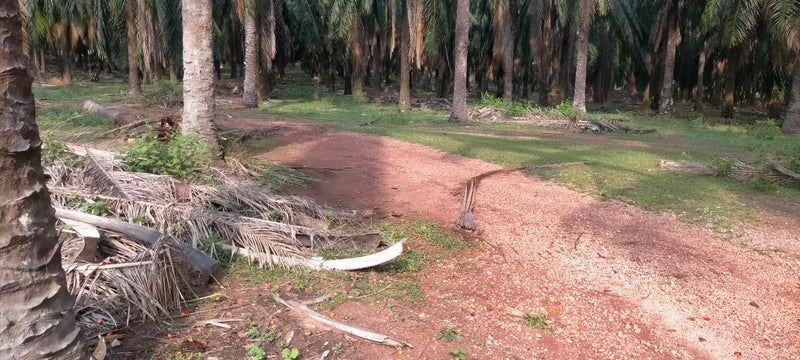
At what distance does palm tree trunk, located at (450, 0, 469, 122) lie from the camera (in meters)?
17.1

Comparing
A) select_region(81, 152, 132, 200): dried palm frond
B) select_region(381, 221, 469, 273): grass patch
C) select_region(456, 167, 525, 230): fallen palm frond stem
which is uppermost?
select_region(81, 152, 132, 200): dried palm frond

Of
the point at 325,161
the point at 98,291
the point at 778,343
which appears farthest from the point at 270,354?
the point at 325,161

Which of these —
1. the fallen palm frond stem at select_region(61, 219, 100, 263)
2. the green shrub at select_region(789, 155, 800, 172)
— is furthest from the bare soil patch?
the green shrub at select_region(789, 155, 800, 172)

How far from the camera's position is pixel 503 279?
526 cm

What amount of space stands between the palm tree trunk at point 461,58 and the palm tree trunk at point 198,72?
1052 cm

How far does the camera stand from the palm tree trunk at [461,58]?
17109mm

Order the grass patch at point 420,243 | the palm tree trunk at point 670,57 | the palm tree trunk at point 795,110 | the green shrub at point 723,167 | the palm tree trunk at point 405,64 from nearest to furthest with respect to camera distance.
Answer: the grass patch at point 420,243, the green shrub at point 723,167, the palm tree trunk at point 795,110, the palm tree trunk at point 405,64, the palm tree trunk at point 670,57

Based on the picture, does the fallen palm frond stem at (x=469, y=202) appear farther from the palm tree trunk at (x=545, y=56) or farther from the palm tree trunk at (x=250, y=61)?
the palm tree trunk at (x=545, y=56)

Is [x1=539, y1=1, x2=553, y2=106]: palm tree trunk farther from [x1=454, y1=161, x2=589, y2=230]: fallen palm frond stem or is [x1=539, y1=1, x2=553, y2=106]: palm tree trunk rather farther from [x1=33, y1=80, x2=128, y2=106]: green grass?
[x1=33, y1=80, x2=128, y2=106]: green grass

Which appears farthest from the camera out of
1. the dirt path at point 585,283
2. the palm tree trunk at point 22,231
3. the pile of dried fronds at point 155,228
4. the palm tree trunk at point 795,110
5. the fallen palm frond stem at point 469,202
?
the palm tree trunk at point 795,110

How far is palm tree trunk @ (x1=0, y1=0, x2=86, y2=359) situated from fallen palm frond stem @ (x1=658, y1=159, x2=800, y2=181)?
9396mm

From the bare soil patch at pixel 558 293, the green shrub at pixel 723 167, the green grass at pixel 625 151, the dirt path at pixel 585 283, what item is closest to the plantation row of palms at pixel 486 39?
the green grass at pixel 625 151

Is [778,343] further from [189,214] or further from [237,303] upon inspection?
[189,214]

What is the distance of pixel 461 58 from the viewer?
17500 mm
